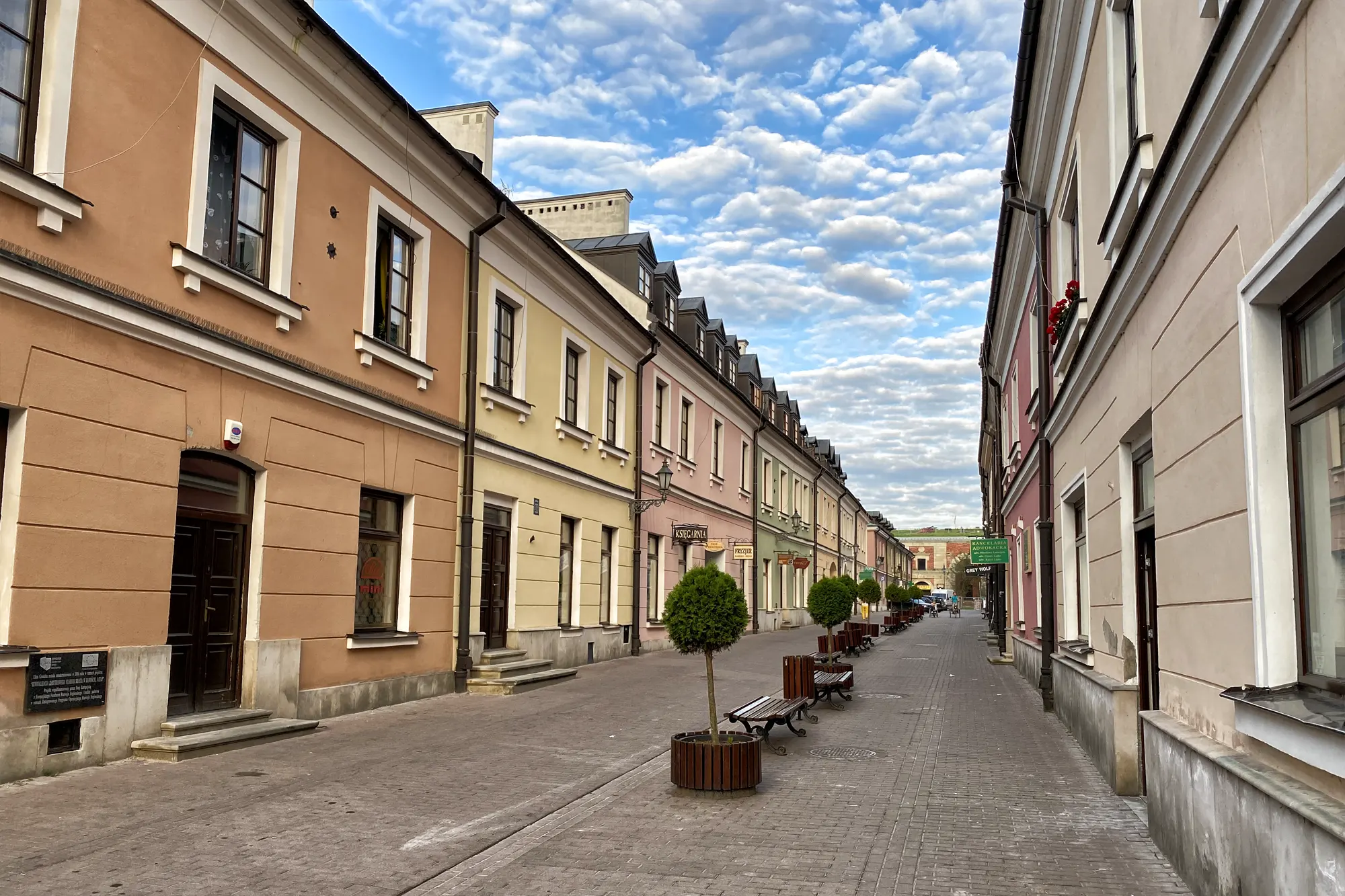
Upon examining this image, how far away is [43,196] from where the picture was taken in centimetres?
763

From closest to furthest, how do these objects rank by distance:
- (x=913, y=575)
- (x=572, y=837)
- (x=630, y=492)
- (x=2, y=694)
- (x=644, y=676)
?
(x=572, y=837) < (x=2, y=694) < (x=644, y=676) < (x=630, y=492) < (x=913, y=575)

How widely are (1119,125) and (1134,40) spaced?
2.43 ft

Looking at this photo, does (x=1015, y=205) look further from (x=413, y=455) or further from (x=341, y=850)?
(x=341, y=850)

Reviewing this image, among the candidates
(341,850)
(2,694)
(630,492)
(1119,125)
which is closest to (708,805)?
(341,850)

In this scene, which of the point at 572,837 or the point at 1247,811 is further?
the point at 572,837

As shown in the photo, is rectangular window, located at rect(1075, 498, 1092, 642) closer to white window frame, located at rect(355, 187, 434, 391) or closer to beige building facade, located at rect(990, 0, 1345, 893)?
beige building facade, located at rect(990, 0, 1345, 893)

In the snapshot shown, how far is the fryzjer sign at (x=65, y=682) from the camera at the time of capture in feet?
24.6

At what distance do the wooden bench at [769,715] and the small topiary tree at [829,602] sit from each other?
7.18 m

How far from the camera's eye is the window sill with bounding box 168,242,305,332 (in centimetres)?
916

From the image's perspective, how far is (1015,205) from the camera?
1432 cm

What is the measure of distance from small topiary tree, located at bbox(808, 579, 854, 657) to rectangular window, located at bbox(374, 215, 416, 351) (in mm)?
Answer: 8905

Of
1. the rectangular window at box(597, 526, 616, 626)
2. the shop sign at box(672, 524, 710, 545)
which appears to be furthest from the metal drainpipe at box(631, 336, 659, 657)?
the shop sign at box(672, 524, 710, 545)

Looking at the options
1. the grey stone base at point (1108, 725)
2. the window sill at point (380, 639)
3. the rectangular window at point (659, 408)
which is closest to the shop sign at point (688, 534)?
the rectangular window at point (659, 408)

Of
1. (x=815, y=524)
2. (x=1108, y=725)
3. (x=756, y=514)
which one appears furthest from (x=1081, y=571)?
(x=815, y=524)
